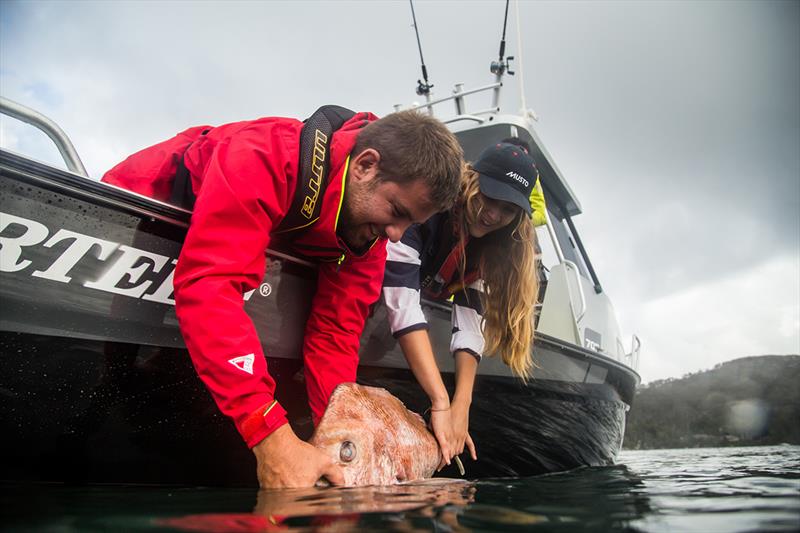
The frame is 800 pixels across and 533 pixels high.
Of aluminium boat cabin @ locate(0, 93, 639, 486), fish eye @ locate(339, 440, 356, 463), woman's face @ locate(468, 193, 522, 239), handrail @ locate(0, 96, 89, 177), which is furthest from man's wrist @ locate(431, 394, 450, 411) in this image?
handrail @ locate(0, 96, 89, 177)

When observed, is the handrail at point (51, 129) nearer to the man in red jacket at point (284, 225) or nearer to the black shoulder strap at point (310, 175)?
the man in red jacket at point (284, 225)

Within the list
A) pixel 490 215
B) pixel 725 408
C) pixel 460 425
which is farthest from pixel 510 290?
pixel 725 408

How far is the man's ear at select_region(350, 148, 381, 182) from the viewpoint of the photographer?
1896 mm

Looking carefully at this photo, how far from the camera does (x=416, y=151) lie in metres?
1.86

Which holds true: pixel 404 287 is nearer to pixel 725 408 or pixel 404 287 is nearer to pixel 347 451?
pixel 347 451

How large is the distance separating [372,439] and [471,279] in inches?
52.1

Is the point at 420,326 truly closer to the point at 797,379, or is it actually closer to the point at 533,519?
the point at 533,519

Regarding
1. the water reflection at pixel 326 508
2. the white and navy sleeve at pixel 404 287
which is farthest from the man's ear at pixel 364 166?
the water reflection at pixel 326 508

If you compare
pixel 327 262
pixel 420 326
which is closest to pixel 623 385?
pixel 420 326

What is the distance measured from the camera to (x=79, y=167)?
170 cm

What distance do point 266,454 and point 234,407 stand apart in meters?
0.17

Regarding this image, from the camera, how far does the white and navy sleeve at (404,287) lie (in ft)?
8.05

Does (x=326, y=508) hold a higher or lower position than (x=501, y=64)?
lower

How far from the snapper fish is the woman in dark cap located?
0.96 ft
